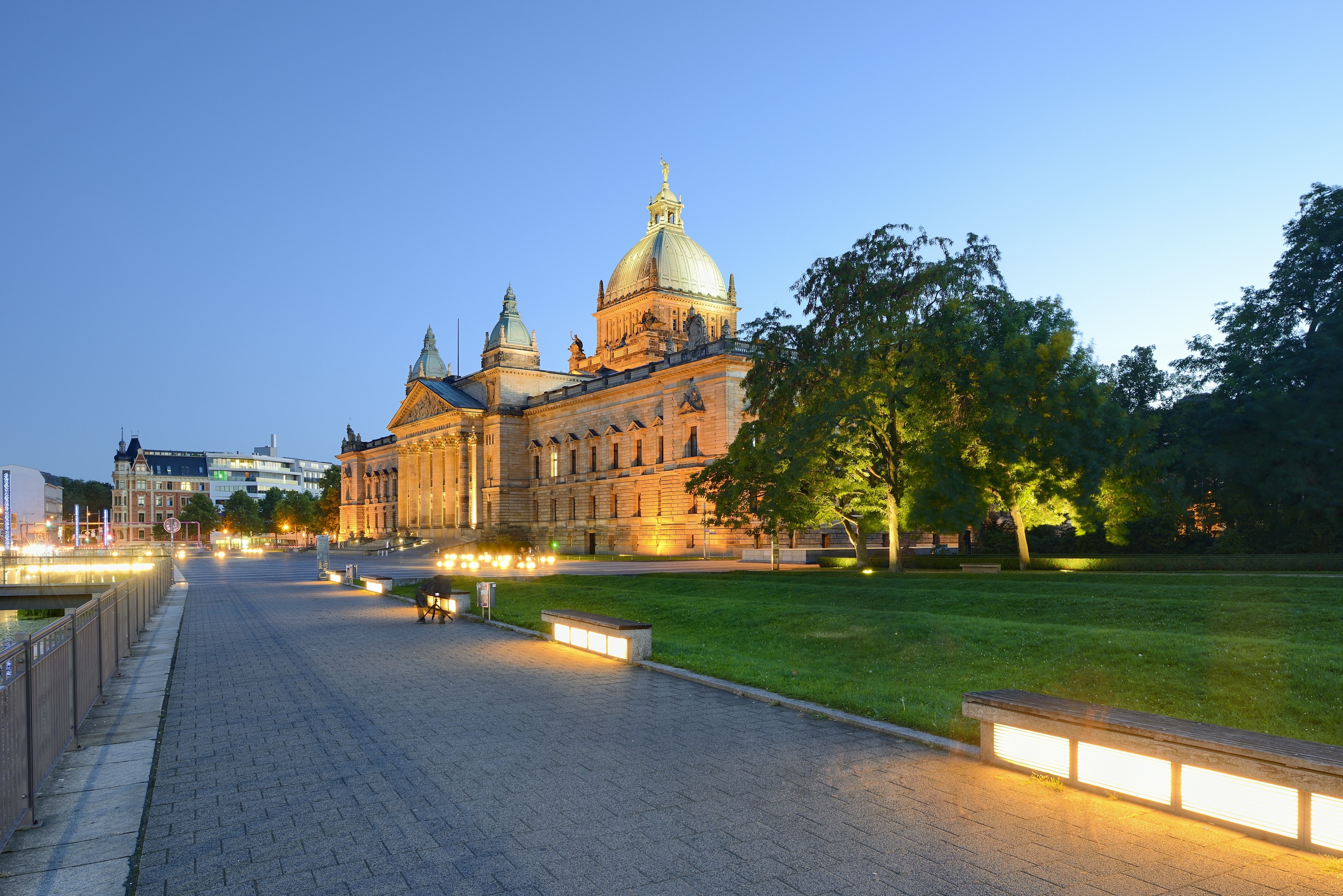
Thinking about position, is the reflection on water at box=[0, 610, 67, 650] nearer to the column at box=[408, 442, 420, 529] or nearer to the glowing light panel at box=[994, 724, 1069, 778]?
the glowing light panel at box=[994, 724, 1069, 778]

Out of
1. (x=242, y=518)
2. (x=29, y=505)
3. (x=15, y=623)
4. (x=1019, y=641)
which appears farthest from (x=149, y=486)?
(x=1019, y=641)

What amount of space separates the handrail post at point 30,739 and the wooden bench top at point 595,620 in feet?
30.4

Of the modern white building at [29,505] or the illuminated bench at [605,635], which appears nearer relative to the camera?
the illuminated bench at [605,635]

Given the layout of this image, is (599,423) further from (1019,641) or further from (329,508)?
(329,508)

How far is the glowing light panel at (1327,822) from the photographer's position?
6273 millimetres

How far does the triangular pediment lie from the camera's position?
97625 mm

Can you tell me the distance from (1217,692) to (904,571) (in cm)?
2263

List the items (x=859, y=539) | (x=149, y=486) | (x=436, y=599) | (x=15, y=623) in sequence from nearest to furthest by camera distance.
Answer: (x=436, y=599), (x=859, y=539), (x=15, y=623), (x=149, y=486)

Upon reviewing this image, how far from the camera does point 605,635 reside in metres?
16.3

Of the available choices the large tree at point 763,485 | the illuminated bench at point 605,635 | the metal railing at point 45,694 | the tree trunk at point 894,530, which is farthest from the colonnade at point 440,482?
the metal railing at point 45,694

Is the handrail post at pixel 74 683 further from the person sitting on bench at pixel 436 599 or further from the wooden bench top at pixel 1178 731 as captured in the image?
the person sitting on bench at pixel 436 599

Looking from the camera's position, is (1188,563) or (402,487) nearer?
(1188,563)

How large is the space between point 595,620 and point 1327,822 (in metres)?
12.1


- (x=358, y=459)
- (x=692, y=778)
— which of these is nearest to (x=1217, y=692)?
(x=692, y=778)
